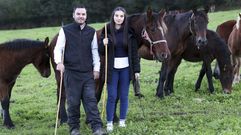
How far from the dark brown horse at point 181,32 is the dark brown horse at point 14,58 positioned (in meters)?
3.28

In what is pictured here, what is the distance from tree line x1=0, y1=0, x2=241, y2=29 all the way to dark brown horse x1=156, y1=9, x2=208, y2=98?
33058 mm

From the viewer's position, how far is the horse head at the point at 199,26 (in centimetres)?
995

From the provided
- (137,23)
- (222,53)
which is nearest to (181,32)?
(222,53)

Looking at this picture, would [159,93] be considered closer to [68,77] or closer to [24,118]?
[24,118]

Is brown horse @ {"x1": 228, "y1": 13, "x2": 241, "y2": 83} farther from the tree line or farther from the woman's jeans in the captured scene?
the tree line

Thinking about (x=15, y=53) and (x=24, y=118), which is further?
(x=24, y=118)

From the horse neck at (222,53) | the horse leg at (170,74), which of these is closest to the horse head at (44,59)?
the horse leg at (170,74)

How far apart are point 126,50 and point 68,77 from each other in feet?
3.76

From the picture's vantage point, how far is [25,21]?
48094mm

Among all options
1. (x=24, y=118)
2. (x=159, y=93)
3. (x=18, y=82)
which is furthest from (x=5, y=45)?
(x=18, y=82)

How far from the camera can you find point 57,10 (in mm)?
48031

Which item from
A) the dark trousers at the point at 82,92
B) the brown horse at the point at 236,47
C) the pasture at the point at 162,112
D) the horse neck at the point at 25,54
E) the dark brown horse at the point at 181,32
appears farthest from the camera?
the brown horse at the point at 236,47

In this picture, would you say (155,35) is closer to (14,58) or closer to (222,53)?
(14,58)

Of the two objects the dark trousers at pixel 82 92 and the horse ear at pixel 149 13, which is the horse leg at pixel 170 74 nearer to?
the horse ear at pixel 149 13
